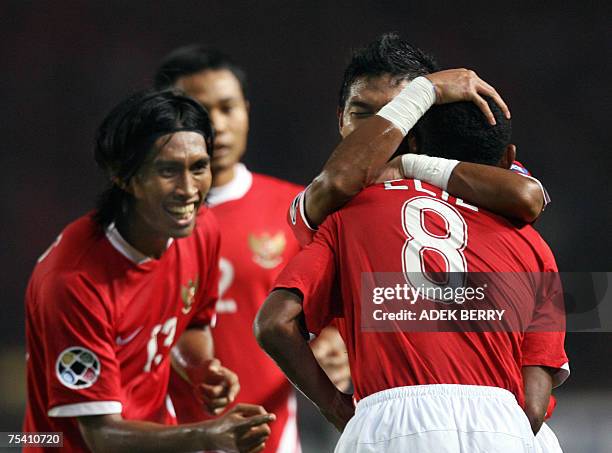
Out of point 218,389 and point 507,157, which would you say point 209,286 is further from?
point 507,157

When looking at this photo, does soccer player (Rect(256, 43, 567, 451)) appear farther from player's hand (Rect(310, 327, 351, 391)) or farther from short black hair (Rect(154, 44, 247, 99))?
short black hair (Rect(154, 44, 247, 99))

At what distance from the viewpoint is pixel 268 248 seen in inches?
170

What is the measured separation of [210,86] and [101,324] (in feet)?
5.88

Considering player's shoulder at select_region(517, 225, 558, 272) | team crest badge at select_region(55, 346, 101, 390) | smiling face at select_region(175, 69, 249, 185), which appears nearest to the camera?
player's shoulder at select_region(517, 225, 558, 272)

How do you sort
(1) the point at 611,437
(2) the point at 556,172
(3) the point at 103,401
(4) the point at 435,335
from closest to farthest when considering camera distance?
A: (4) the point at 435,335
(3) the point at 103,401
(1) the point at 611,437
(2) the point at 556,172

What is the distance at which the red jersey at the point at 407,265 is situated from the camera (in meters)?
2.00

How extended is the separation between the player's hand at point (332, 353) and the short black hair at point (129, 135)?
1.10 metres

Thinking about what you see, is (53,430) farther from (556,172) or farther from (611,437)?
(556,172)

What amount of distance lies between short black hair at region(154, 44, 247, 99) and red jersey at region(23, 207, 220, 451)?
1286 mm

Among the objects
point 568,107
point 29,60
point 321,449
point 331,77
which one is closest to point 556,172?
point 568,107

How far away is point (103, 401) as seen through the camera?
299 centimetres

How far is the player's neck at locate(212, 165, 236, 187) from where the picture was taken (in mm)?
4422

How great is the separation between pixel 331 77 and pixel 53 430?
3.99 metres

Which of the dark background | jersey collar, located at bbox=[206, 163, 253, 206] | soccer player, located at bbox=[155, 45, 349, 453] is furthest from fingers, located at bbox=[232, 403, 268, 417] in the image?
the dark background
